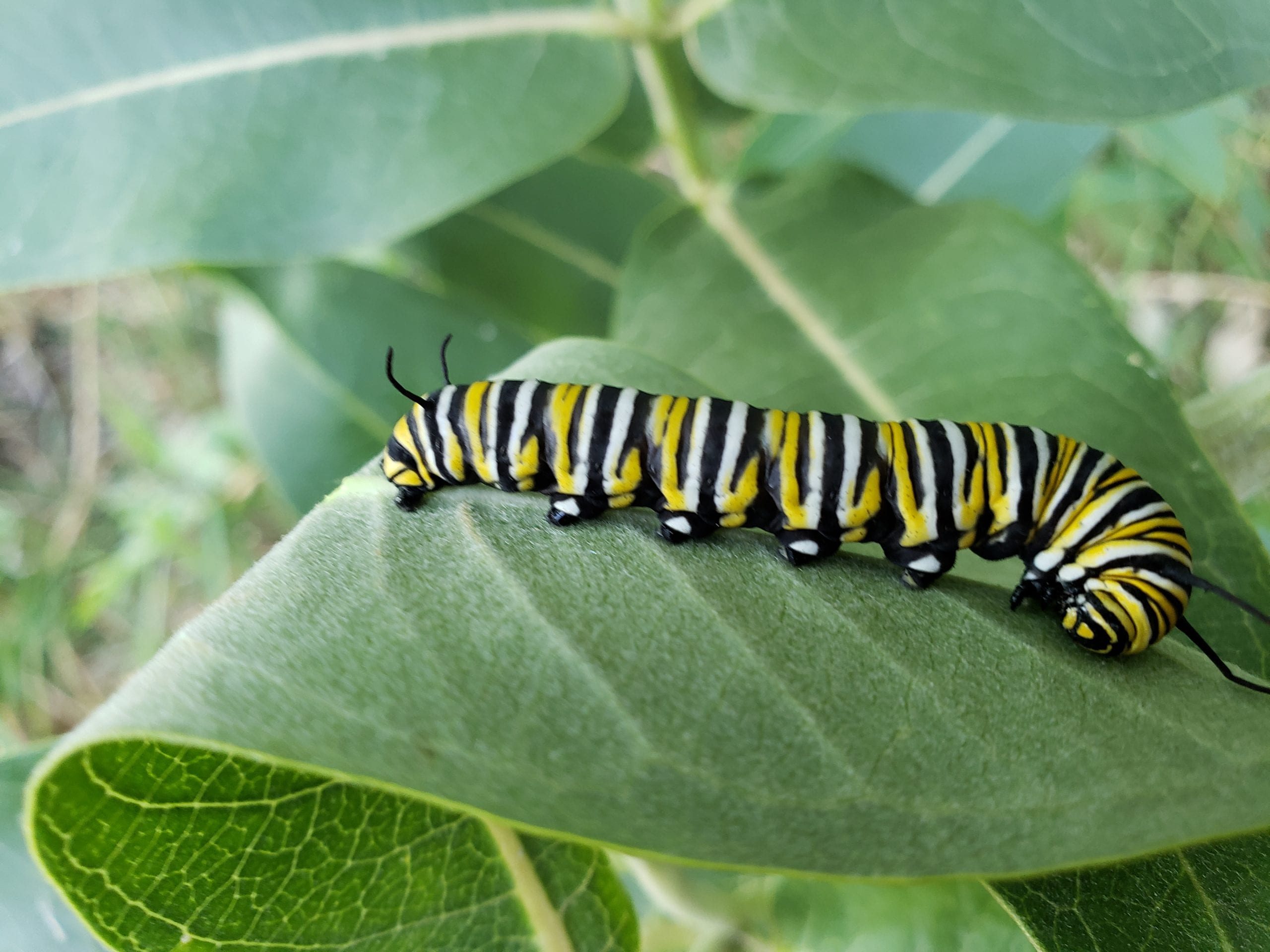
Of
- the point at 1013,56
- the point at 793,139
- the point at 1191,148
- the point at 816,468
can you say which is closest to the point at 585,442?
the point at 816,468

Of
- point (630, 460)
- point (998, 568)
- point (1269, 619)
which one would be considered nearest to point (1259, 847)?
point (1269, 619)

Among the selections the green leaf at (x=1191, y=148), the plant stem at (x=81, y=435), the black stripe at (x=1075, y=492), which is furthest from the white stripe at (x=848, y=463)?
the plant stem at (x=81, y=435)

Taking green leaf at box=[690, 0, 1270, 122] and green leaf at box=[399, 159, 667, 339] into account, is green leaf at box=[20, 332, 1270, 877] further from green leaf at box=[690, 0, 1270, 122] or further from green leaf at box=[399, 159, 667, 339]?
green leaf at box=[399, 159, 667, 339]

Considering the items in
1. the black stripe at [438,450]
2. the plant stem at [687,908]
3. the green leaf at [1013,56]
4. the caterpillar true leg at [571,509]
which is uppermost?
the green leaf at [1013,56]

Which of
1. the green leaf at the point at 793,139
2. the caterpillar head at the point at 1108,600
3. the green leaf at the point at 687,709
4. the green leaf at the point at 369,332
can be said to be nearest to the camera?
the green leaf at the point at 687,709

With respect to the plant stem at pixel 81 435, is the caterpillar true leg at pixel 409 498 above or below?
above

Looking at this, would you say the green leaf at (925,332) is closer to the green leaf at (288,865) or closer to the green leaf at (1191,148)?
the green leaf at (288,865)
